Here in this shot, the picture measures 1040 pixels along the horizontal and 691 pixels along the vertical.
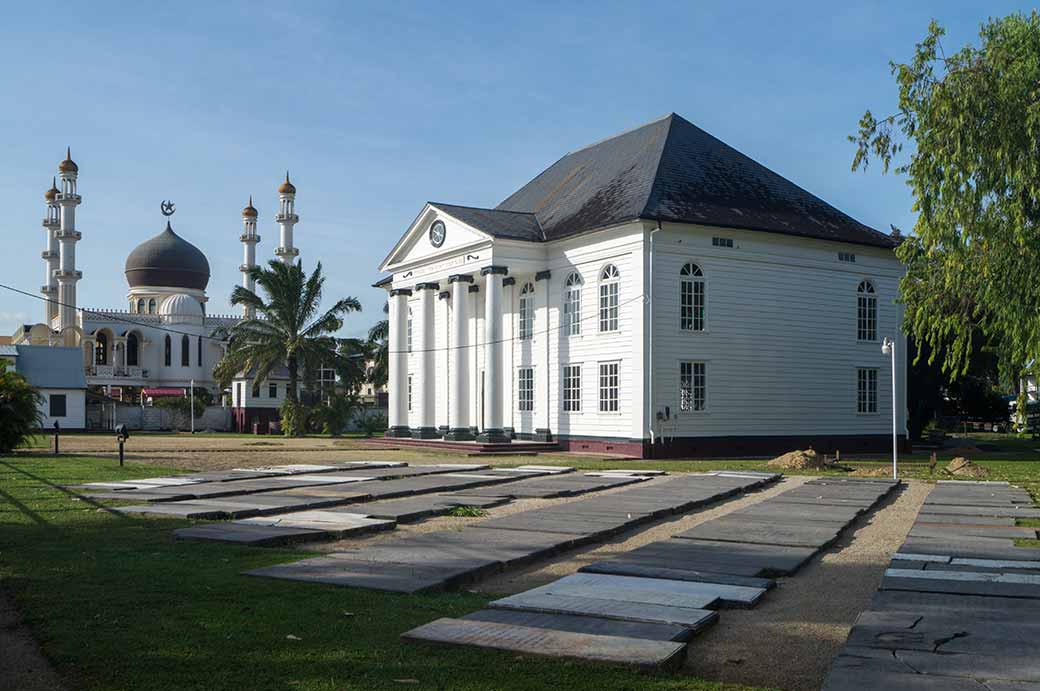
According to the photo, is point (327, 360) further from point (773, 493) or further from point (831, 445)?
point (773, 493)

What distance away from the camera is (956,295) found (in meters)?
19.8

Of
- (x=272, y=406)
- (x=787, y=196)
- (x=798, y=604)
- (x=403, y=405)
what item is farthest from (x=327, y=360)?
(x=798, y=604)

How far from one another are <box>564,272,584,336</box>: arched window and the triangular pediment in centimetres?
314

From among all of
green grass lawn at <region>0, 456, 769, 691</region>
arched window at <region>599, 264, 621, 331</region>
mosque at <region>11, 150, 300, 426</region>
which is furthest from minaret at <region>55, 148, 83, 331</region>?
green grass lawn at <region>0, 456, 769, 691</region>

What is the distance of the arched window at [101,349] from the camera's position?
7459 centimetres

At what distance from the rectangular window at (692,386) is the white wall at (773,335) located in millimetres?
195

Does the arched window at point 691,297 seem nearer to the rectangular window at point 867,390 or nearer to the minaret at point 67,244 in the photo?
the rectangular window at point 867,390

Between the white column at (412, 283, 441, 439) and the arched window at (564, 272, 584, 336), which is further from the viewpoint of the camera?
the white column at (412, 283, 441, 439)

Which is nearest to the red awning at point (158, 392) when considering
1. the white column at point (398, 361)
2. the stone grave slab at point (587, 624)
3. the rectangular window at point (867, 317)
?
the white column at point (398, 361)

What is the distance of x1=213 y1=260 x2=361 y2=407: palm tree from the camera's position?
50.1 m

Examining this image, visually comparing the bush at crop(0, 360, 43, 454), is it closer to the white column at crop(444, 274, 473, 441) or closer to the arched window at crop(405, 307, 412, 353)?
the white column at crop(444, 274, 473, 441)

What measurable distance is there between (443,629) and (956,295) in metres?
16.4

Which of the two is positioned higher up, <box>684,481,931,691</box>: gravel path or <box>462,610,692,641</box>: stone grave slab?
<box>462,610,692,641</box>: stone grave slab

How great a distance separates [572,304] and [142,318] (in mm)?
50852
